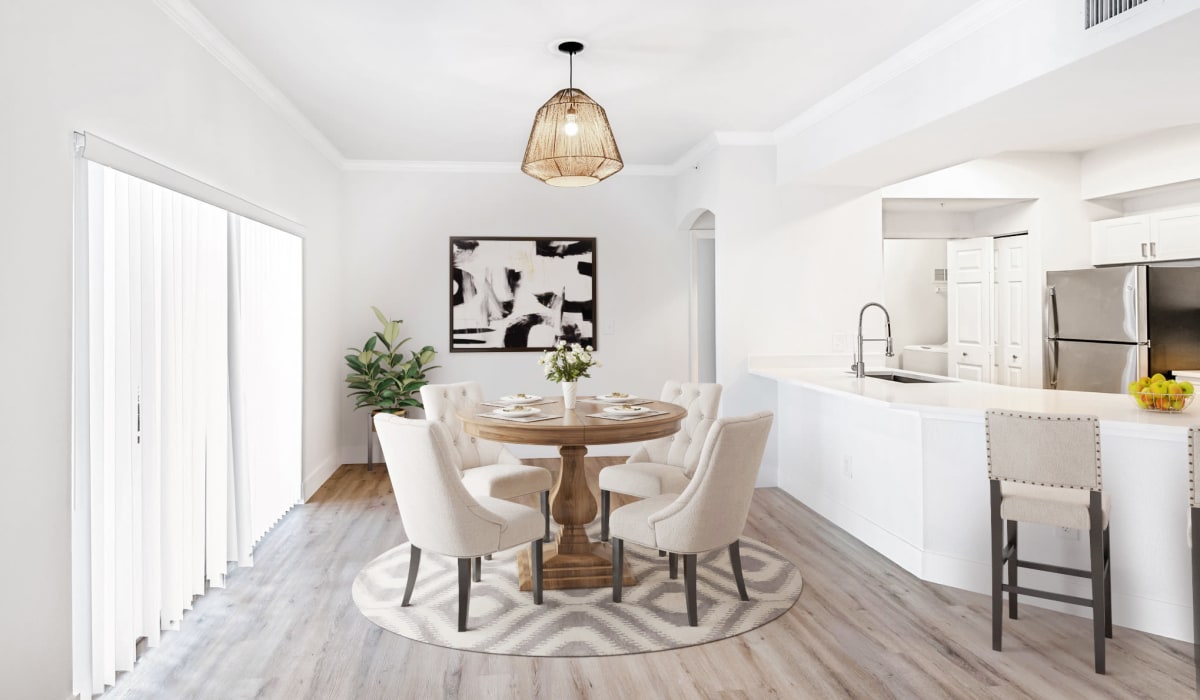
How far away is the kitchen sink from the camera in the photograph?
4167mm

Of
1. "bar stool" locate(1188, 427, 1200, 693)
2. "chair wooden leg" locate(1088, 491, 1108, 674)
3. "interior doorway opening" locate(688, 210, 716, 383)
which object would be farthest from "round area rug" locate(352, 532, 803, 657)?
"interior doorway opening" locate(688, 210, 716, 383)

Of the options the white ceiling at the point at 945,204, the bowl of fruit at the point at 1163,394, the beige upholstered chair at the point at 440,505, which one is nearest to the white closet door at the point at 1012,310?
the white ceiling at the point at 945,204

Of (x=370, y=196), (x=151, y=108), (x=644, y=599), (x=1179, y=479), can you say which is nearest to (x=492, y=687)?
(x=644, y=599)

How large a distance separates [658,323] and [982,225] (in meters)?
2.94

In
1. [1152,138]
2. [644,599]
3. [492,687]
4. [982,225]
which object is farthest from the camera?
[982,225]

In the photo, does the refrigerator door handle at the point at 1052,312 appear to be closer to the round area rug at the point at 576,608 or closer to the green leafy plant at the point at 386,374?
the round area rug at the point at 576,608

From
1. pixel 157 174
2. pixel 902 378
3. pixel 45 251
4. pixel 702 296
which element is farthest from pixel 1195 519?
pixel 702 296

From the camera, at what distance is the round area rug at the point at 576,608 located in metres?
2.75

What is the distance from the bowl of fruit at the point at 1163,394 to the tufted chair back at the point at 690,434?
6.26 ft

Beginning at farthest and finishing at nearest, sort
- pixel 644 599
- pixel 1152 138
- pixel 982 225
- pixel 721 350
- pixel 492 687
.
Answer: pixel 982 225 → pixel 721 350 → pixel 1152 138 → pixel 644 599 → pixel 492 687

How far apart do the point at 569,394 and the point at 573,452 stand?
0.36 meters

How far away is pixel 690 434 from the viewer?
3.91 m

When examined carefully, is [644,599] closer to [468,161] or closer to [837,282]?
[837,282]

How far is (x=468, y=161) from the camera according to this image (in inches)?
237
